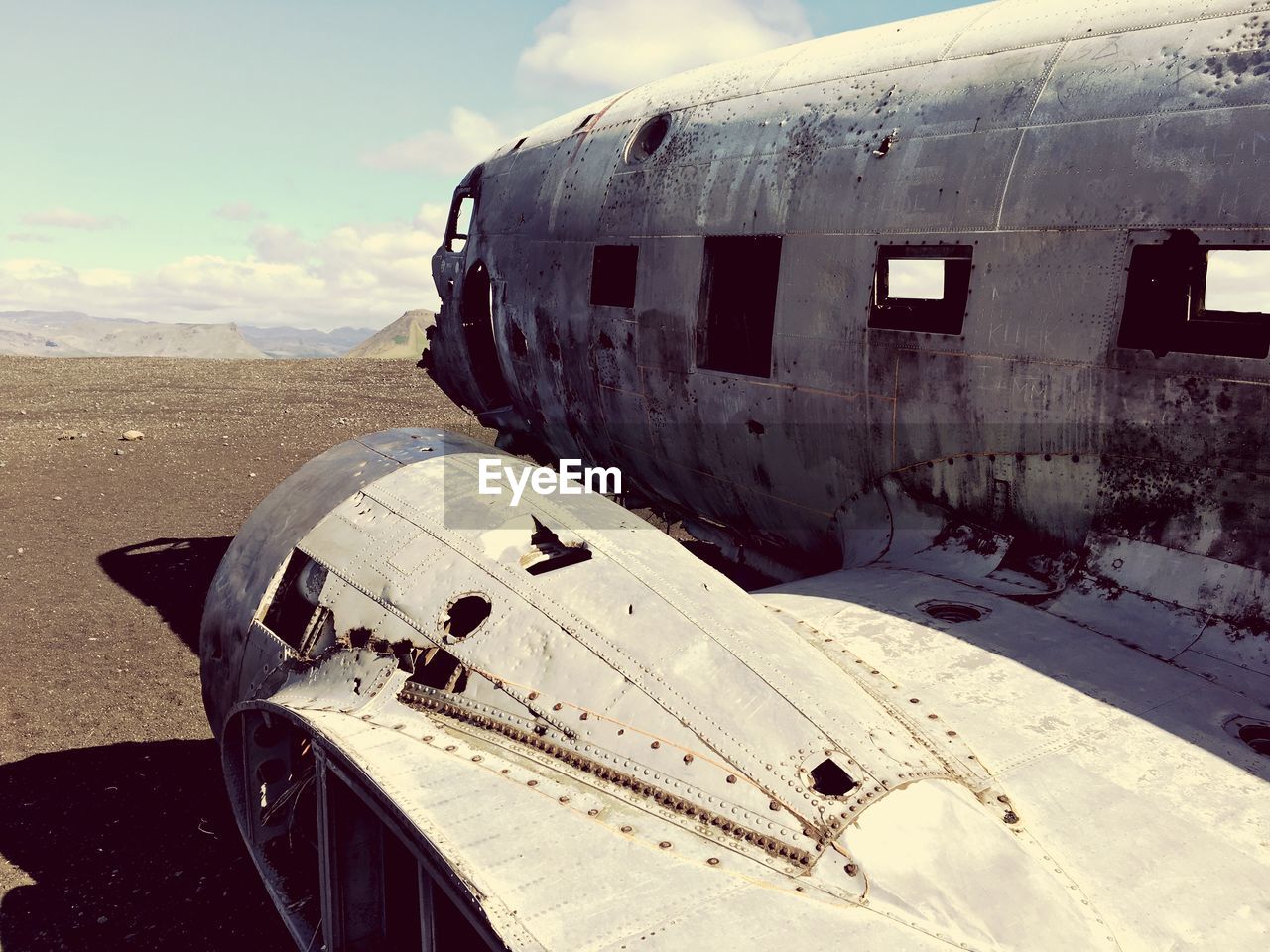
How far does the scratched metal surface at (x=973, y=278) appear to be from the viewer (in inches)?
189

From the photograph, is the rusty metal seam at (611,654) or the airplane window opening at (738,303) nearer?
the rusty metal seam at (611,654)

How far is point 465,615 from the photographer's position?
16.4 feet

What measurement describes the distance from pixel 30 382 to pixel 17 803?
28577mm

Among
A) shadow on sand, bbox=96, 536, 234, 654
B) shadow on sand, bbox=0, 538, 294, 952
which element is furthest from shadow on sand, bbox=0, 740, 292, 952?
shadow on sand, bbox=96, 536, 234, 654

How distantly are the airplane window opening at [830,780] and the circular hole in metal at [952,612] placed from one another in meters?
1.76

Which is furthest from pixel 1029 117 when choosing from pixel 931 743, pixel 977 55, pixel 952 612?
pixel 931 743

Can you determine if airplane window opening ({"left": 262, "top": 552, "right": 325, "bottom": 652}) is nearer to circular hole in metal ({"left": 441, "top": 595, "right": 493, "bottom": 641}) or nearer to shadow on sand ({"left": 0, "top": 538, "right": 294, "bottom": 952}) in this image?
circular hole in metal ({"left": 441, "top": 595, "right": 493, "bottom": 641})

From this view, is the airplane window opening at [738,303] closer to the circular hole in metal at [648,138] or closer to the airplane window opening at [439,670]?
the circular hole in metal at [648,138]

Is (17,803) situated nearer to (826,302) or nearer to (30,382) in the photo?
(826,302)

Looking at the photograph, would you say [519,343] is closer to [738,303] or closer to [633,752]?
[738,303]

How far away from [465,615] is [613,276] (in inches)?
189

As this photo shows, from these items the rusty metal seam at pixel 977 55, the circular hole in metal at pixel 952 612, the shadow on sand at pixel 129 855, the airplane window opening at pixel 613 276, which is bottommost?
the shadow on sand at pixel 129 855

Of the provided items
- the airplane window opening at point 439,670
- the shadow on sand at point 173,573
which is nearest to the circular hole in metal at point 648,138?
the airplane window opening at point 439,670

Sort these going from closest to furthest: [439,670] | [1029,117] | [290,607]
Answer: [439,670] → [1029,117] → [290,607]
